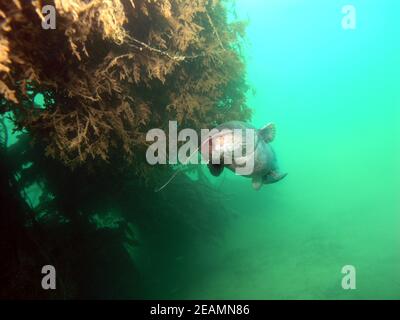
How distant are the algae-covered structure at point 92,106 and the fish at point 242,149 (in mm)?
1504

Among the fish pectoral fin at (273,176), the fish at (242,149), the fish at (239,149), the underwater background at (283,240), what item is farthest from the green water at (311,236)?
the fish at (239,149)

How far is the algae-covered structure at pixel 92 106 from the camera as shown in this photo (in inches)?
138

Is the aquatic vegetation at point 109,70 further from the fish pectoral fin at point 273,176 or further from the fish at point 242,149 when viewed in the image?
the fish pectoral fin at point 273,176

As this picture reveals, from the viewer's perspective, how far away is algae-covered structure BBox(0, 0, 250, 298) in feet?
11.5

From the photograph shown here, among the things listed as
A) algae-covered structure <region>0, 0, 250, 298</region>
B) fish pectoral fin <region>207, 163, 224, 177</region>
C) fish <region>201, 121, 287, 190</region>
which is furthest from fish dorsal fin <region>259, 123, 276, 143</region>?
algae-covered structure <region>0, 0, 250, 298</region>

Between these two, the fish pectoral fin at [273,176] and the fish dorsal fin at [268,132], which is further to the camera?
the fish pectoral fin at [273,176]

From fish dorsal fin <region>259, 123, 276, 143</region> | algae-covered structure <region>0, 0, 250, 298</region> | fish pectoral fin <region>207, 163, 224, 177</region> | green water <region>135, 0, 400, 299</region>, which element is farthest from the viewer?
green water <region>135, 0, 400, 299</region>

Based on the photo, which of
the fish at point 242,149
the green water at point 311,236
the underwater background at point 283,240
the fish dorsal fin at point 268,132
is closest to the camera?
the fish at point 242,149

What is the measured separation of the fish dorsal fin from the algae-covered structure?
1.62m

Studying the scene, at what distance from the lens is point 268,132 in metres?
4.23

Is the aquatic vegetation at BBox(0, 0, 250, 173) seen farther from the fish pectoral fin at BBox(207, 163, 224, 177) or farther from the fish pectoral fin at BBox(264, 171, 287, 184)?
the fish pectoral fin at BBox(264, 171, 287, 184)

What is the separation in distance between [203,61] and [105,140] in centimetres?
241

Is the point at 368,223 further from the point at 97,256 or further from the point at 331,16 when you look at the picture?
the point at 331,16

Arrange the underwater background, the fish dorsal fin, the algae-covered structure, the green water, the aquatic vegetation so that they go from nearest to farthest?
the aquatic vegetation, the algae-covered structure, the fish dorsal fin, the underwater background, the green water
